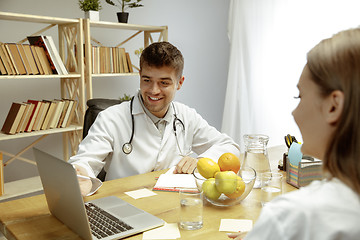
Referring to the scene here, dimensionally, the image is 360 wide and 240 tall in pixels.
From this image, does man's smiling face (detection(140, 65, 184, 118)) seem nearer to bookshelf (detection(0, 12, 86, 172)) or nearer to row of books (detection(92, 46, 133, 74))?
bookshelf (detection(0, 12, 86, 172))

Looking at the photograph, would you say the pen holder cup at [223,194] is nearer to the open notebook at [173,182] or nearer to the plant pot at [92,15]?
the open notebook at [173,182]

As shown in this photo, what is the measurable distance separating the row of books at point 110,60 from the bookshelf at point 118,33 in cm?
7

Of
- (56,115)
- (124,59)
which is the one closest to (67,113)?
(56,115)

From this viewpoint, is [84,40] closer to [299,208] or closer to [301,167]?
[301,167]

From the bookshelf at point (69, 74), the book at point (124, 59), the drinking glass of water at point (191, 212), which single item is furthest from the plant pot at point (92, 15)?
the drinking glass of water at point (191, 212)

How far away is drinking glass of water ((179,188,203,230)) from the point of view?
1.13 metres

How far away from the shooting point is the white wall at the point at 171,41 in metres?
3.02

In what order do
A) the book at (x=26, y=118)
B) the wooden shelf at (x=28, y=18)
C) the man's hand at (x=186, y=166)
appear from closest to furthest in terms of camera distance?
the man's hand at (x=186, y=166)
the wooden shelf at (x=28, y=18)
the book at (x=26, y=118)

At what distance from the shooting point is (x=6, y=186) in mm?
2852

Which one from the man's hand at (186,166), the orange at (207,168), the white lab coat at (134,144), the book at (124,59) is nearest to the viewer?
the orange at (207,168)

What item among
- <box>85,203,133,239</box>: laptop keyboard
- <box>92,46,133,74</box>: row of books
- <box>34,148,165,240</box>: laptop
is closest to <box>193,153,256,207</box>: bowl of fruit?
<box>34,148,165,240</box>: laptop

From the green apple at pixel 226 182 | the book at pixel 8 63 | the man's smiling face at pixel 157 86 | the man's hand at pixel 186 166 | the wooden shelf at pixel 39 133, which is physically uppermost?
the book at pixel 8 63

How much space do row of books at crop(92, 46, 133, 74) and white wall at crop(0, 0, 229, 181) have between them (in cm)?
25

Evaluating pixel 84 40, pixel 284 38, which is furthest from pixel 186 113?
pixel 284 38
